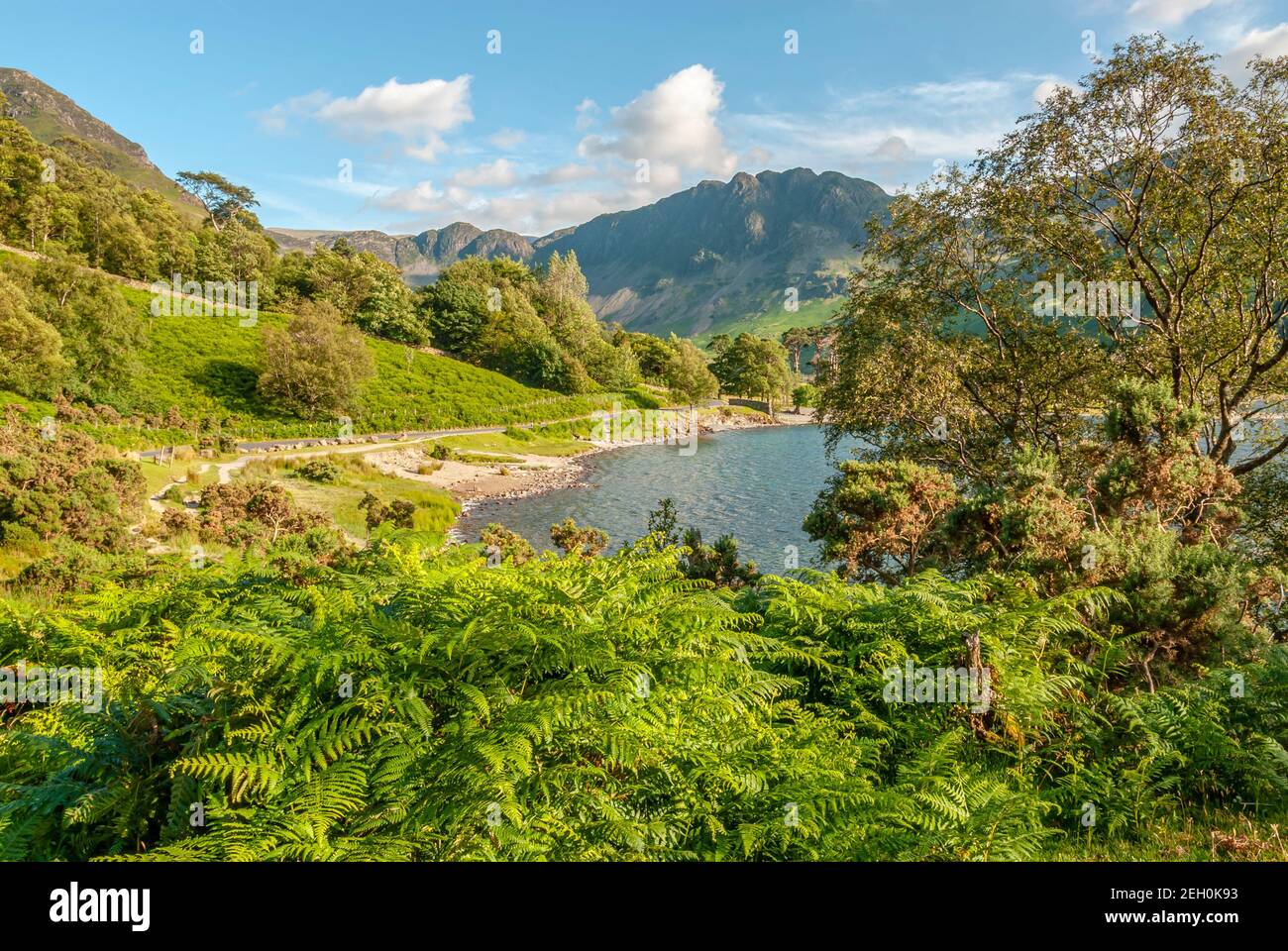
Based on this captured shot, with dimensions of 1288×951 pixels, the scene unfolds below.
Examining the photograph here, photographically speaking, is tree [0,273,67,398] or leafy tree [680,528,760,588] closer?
leafy tree [680,528,760,588]

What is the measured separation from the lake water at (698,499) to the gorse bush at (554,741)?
17386 millimetres

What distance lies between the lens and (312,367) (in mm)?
60438

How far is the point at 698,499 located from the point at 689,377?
68154 mm

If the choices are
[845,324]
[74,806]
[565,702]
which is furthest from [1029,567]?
[845,324]

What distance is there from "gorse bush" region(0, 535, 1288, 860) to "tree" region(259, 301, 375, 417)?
61116 mm

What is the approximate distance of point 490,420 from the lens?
78.8 m

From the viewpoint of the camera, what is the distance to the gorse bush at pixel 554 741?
3.27 meters

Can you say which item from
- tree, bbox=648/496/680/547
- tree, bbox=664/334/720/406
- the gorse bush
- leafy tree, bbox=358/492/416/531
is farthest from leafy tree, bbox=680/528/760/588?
tree, bbox=664/334/720/406

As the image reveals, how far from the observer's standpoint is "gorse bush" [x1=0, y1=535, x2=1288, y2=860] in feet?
10.7

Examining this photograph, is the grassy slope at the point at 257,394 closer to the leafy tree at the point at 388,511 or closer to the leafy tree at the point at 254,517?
the leafy tree at the point at 388,511

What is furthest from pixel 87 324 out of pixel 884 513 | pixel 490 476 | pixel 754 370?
pixel 754 370

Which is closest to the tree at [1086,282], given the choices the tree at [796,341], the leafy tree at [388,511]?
the leafy tree at [388,511]

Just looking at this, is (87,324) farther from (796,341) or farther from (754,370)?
(796,341)

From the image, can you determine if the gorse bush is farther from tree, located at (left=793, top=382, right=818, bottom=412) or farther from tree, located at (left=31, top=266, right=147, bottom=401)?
tree, located at (left=793, top=382, right=818, bottom=412)
